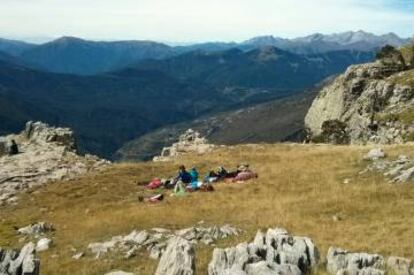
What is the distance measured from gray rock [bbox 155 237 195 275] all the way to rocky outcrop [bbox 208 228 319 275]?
71 cm

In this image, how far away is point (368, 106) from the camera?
12006cm

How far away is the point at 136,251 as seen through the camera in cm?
2942

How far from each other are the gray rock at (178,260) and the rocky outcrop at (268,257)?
0.71 meters

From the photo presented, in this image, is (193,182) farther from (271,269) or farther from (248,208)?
(271,269)

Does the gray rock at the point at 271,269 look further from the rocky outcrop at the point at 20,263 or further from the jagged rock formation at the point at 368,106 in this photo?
the jagged rock formation at the point at 368,106

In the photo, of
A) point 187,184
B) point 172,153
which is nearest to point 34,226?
point 187,184

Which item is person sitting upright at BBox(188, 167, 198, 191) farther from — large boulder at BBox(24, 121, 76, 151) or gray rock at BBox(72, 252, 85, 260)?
large boulder at BBox(24, 121, 76, 151)

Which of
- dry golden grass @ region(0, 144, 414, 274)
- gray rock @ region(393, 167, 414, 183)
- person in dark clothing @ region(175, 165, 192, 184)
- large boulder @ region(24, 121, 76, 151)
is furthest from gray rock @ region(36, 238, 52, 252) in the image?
large boulder @ region(24, 121, 76, 151)

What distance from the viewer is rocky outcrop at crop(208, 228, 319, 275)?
1928 cm

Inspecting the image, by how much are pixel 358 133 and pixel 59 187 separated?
71.6 m

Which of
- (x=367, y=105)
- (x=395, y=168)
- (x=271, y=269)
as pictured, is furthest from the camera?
(x=367, y=105)

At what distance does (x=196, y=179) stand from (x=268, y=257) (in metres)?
26.3

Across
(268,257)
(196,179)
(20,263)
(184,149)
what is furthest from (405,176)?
(184,149)

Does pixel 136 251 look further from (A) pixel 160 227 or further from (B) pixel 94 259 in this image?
(A) pixel 160 227
